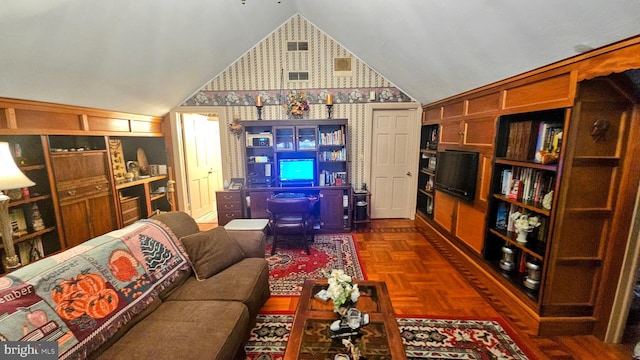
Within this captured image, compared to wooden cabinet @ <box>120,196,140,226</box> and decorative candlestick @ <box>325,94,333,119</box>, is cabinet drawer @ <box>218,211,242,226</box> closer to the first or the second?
wooden cabinet @ <box>120,196,140,226</box>

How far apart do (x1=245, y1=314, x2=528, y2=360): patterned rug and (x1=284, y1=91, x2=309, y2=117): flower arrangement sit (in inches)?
118

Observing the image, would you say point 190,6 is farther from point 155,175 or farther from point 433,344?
point 433,344

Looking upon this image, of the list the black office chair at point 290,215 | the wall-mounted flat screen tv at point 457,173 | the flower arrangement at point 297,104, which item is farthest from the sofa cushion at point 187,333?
the flower arrangement at point 297,104

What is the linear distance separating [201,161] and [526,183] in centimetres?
505

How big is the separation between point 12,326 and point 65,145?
9.34 feet

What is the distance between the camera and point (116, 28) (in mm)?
2119

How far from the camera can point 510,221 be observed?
2.34 meters

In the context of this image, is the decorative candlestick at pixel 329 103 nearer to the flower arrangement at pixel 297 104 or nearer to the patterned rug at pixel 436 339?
the flower arrangement at pixel 297 104

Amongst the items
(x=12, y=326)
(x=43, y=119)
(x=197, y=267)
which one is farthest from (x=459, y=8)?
(x=43, y=119)

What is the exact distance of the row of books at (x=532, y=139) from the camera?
191 centimetres

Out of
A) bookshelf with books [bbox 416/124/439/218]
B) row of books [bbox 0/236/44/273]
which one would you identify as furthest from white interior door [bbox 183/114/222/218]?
bookshelf with books [bbox 416/124/439/218]

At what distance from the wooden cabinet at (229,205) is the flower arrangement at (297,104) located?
158 cm

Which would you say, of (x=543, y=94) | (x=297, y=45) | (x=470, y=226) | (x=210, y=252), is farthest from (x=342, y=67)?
(x=210, y=252)

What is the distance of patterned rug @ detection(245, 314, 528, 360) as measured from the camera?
1.71m
